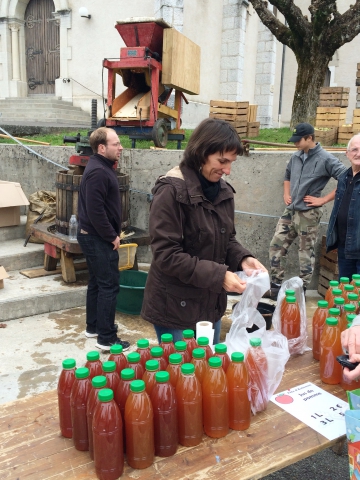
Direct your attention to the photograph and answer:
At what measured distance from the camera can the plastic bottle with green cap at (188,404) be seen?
170 centimetres

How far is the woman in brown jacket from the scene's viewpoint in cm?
224

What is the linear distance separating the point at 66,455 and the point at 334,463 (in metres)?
2.14

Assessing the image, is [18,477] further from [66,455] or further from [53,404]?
[53,404]

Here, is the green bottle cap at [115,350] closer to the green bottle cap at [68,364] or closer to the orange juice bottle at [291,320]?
the green bottle cap at [68,364]

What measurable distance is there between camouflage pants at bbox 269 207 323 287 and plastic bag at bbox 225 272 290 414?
302 cm

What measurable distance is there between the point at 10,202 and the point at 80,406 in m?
5.31

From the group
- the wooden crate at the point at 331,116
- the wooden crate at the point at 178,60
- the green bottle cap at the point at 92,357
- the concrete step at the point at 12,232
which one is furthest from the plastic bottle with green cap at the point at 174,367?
the wooden crate at the point at 331,116

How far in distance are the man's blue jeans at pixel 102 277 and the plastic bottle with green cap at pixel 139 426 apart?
2563 millimetres

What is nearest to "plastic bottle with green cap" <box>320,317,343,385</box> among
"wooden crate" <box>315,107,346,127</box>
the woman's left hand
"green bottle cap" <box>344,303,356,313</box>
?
"green bottle cap" <box>344,303,356,313</box>

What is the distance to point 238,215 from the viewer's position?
635 centimetres

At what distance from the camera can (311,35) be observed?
10477mm

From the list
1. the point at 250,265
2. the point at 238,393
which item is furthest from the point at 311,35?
the point at 238,393

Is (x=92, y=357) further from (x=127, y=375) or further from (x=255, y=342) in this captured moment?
(x=255, y=342)

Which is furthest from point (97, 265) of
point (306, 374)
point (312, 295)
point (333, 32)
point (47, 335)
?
point (333, 32)
